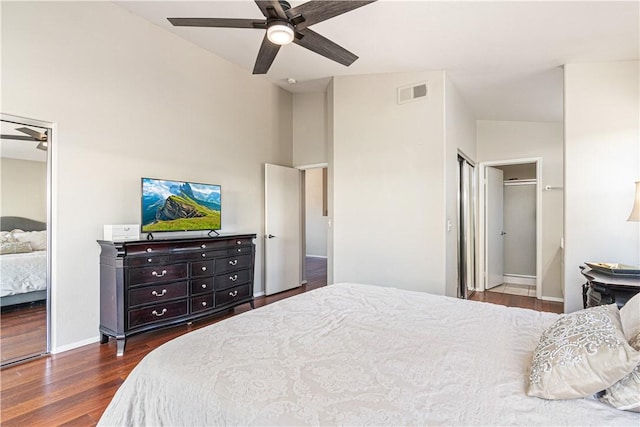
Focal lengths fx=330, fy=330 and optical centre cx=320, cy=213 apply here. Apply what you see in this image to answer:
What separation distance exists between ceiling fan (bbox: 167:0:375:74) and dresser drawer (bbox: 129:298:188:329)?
2.39 m

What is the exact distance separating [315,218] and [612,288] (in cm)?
750

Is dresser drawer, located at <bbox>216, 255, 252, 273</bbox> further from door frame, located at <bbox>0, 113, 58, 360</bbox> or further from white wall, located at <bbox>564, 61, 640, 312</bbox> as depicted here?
white wall, located at <bbox>564, 61, 640, 312</bbox>

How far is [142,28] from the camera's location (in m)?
3.46

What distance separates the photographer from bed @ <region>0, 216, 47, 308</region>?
8.85 feet

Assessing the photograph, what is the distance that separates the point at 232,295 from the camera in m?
3.85

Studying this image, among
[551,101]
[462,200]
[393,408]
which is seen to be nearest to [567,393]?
[393,408]

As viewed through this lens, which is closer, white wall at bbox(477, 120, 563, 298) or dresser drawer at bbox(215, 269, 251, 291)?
dresser drawer at bbox(215, 269, 251, 291)

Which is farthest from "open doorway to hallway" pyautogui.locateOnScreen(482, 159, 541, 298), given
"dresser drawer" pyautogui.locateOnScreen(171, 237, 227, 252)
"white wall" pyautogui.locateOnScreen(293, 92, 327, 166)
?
"dresser drawer" pyautogui.locateOnScreen(171, 237, 227, 252)

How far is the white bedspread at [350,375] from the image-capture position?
0.96 metres

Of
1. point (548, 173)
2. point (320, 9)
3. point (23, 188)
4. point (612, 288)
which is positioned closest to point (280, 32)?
point (320, 9)

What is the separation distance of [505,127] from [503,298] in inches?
100

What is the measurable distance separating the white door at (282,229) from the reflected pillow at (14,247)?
9.02ft

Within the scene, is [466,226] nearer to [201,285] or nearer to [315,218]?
[201,285]

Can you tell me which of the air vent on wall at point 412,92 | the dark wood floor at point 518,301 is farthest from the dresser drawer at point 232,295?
the dark wood floor at point 518,301
